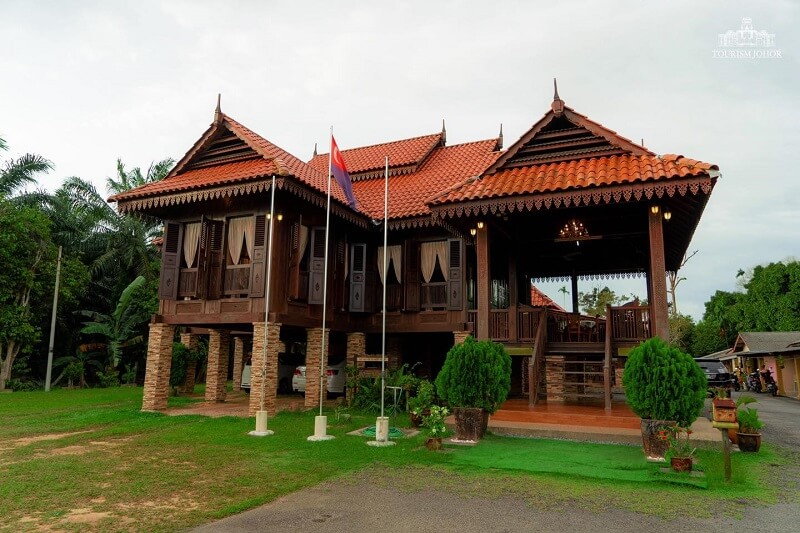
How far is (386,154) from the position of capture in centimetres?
2002

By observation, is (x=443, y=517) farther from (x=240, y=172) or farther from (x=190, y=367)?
(x=190, y=367)

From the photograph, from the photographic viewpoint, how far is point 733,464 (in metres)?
7.32

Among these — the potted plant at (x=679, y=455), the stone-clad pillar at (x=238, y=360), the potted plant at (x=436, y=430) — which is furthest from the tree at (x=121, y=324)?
the potted plant at (x=679, y=455)

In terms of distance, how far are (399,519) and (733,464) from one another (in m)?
5.21

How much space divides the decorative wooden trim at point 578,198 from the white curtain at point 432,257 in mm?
3807

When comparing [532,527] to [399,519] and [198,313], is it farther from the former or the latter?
[198,313]

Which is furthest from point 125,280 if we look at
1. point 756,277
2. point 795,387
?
point 756,277

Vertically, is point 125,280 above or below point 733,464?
above

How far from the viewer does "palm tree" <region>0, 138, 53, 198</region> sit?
2277cm

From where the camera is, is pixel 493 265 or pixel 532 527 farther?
pixel 493 265

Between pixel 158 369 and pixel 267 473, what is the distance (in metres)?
8.17

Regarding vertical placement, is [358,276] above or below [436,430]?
above

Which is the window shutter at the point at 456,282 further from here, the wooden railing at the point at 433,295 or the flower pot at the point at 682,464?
the flower pot at the point at 682,464

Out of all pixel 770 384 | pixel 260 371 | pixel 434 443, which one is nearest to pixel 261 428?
pixel 260 371
